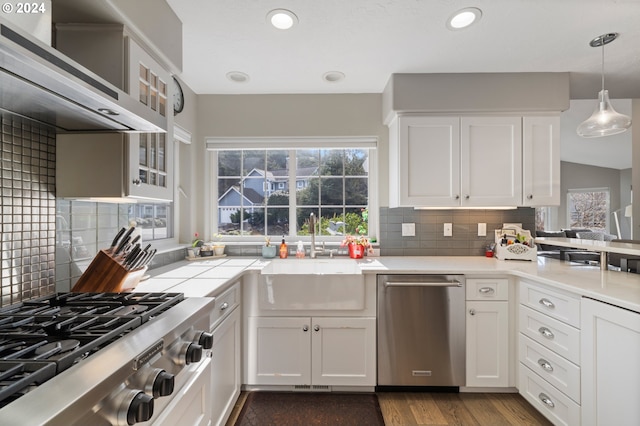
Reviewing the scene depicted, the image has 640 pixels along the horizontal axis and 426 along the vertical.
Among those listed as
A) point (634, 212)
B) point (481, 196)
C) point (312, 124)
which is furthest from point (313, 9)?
point (634, 212)

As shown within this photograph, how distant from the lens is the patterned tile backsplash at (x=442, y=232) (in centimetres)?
273


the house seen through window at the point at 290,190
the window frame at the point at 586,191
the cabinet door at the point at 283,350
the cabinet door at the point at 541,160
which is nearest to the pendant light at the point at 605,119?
the cabinet door at the point at 541,160

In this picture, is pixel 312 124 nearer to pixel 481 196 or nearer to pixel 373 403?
pixel 481 196

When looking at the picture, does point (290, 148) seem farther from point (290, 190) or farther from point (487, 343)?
point (487, 343)

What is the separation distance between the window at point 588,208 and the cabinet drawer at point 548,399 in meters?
6.91

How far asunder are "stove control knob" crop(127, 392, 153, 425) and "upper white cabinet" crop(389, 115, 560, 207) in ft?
6.94

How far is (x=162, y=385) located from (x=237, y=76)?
2.31 m

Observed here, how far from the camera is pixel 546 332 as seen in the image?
1.82 metres

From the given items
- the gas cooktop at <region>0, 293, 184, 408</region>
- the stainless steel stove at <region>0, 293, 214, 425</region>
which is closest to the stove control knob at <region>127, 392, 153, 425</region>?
the stainless steel stove at <region>0, 293, 214, 425</region>

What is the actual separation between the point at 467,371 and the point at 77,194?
2.51 m

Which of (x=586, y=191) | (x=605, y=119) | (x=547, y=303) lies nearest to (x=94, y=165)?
(x=547, y=303)

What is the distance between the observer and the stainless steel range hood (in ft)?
2.28

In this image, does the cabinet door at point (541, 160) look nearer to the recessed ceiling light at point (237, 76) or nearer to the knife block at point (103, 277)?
the recessed ceiling light at point (237, 76)

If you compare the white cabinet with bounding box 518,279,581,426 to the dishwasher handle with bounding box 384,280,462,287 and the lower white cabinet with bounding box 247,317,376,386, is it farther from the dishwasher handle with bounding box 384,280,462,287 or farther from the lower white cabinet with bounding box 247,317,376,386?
the lower white cabinet with bounding box 247,317,376,386
